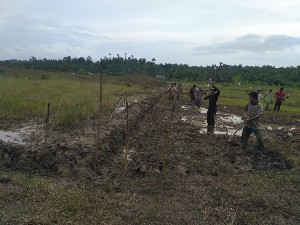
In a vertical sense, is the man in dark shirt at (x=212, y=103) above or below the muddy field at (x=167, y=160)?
above

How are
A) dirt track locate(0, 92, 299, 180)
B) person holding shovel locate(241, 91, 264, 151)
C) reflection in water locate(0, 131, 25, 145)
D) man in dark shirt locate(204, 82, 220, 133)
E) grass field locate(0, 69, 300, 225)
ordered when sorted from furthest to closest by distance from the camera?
man in dark shirt locate(204, 82, 220, 133) < person holding shovel locate(241, 91, 264, 151) < reflection in water locate(0, 131, 25, 145) < dirt track locate(0, 92, 299, 180) < grass field locate(0, 69, 300, 225)

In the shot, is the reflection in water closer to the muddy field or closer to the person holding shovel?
the muddy field

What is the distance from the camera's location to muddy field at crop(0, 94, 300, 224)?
5832mm

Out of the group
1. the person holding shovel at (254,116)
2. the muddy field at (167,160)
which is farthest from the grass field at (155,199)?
the person holding shovel at (254,116)

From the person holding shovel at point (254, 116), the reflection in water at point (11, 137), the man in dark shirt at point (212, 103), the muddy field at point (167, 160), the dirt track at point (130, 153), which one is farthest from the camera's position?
the man in dark shirt at point (212, 103)

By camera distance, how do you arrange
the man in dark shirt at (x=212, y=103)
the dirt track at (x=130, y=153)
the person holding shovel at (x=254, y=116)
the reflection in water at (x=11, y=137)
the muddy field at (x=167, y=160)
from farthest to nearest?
the man in dark shirt at (x=212, y=103) → the person holding shovel at (x=254, y=116) → the reflection in water at (x=11, y=137) → the dirt track at (x=130, y=153) → the muddy field at (x=167, y=160)

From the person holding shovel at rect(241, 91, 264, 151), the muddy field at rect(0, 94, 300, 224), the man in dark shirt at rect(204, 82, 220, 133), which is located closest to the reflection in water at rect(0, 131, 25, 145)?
the muddy field at rect(0, 94, 300, 224)

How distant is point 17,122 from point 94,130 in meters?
3.11

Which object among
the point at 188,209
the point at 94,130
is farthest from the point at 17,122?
the point at 188,209

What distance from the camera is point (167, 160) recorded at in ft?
27.5

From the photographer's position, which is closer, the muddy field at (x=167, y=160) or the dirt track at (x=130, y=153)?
the muddy field at (x=167, y=160)

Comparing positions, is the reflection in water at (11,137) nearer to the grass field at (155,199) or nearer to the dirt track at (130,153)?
the dirt track at (130,153)

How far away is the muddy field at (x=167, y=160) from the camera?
5832 mm

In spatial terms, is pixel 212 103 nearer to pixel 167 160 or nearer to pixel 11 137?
pixel 167 160
